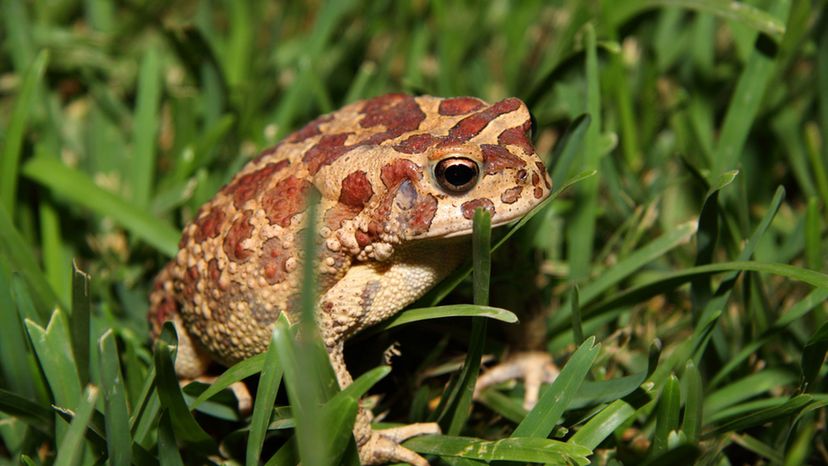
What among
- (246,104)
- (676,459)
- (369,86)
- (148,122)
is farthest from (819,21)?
(148,122)

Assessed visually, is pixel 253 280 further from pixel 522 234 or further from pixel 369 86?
pixel 369 86

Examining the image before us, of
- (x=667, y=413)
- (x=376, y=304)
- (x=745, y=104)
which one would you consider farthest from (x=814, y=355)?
(x=376, y=304)

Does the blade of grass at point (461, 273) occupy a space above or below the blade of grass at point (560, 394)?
above

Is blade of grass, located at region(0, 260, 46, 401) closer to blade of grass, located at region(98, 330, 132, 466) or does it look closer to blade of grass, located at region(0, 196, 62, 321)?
blade of grass, located at region(0, 196, 62, 321)

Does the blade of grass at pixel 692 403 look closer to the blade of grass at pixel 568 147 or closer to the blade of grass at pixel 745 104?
the blade of grass at pixel 568 147

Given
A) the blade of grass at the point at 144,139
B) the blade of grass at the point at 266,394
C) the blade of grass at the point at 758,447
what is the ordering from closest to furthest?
the blade of grass at the point at 266,394 < the blade of grass at the point at 758,447 < the blade of grass at the point at 144,139

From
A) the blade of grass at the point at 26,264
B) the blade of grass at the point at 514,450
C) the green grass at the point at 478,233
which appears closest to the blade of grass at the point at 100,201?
the green grass at the point at 478,233

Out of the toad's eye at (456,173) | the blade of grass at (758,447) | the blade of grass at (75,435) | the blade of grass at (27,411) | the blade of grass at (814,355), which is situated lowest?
the blade of grass at (758,447)

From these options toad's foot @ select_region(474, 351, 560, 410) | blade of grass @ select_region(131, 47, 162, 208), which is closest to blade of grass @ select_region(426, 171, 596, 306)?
toad's foot @ select_region(474, 351, 560, 410)
